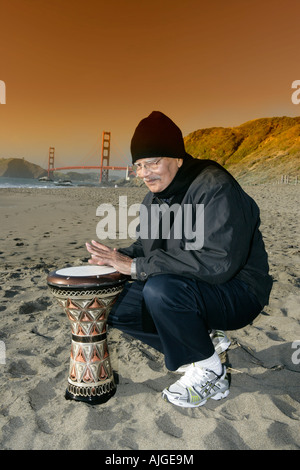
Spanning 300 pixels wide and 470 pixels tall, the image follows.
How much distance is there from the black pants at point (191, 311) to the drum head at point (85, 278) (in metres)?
0.18

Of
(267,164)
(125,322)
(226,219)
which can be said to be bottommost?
(125,322)

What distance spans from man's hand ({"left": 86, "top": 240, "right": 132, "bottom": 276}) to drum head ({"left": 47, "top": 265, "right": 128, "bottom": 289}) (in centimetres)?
4

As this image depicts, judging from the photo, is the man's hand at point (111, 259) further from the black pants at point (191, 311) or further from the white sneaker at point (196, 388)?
the white sneaker at point (196, 388)

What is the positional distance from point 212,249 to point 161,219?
0.45 m

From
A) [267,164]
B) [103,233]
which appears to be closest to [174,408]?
[103,233]

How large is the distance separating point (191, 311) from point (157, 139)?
3.02 ft

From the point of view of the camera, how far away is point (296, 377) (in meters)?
2.25

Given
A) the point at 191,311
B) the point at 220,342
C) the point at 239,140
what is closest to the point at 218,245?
the point at 191,311

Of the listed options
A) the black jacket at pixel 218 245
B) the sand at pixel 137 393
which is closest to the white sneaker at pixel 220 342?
the sand at pixel 137 393

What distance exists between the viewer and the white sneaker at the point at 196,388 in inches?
76.7

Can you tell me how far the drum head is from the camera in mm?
1921

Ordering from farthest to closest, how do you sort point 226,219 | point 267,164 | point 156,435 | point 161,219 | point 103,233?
1. point 267,164
2. point 103,233
3. point 161,219
4. point 226,219
5. point 156,435
